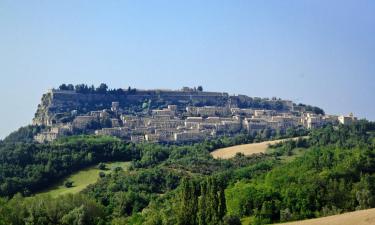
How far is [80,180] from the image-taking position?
295 feet

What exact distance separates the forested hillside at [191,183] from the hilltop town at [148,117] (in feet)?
148

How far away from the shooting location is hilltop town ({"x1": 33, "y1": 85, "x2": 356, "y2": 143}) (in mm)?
157500

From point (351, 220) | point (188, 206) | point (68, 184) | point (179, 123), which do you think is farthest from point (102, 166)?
point (179, 123)

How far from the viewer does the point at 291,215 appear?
178 ft

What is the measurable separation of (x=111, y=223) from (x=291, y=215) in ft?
50.2

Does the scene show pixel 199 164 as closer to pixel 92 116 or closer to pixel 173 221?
pixel 173 221

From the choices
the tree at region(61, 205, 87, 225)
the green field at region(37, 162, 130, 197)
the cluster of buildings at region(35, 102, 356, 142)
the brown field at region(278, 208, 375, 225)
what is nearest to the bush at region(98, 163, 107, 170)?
the green field at region(37, 162, 130, 197)

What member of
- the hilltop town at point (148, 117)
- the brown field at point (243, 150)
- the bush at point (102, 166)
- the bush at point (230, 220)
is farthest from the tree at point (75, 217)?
the hilltop town at point (148, 117)

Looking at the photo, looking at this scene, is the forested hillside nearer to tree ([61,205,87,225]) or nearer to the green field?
tree ([61,205,87,225])

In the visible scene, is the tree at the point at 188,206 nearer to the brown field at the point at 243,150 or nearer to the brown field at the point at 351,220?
the brown field at the point at 351,220

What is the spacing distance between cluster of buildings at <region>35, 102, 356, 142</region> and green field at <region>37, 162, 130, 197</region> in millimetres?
→ 54651

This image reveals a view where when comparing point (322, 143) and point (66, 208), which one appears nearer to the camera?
point (66, 208)

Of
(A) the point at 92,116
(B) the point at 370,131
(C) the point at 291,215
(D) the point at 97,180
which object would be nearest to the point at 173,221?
(C) the point at 291,215

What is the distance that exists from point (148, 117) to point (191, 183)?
415 feet
